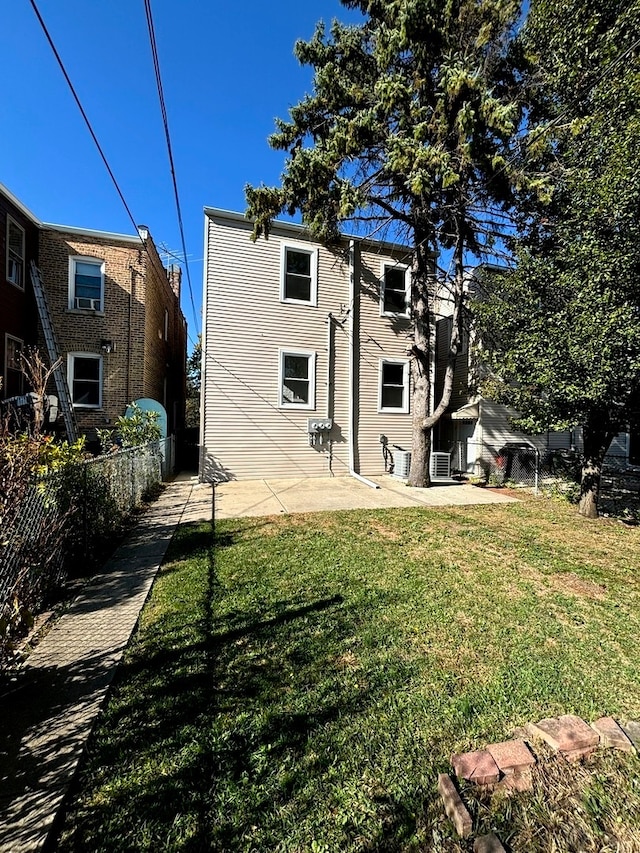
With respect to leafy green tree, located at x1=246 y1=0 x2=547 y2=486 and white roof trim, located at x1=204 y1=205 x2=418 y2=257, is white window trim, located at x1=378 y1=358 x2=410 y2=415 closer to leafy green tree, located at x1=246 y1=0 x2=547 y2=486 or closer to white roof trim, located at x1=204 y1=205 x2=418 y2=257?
leafy green tree, located at x1=246 y1=0 x2=547 y2=486

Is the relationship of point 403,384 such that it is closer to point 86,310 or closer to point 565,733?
point 86,310

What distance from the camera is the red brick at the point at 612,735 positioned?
6.49 ft

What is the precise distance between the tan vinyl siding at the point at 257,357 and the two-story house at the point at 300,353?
3cm

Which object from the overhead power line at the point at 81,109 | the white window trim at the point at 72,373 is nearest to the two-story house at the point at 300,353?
the overhead power line at the point at 81,109

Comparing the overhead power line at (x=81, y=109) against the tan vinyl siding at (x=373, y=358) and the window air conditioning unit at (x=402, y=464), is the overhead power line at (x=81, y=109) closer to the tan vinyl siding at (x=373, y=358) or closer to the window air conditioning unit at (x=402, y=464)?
the tan vinyl siding at (x=373, y=358)

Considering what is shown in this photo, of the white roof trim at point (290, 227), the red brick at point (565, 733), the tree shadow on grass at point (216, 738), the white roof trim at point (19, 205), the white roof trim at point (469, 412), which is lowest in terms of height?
the tree shadow on grass at point (216, 738)

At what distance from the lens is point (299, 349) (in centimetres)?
1100

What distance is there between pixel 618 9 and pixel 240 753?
10.3 m

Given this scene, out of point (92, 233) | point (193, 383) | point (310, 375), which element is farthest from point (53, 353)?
point (193, 383)

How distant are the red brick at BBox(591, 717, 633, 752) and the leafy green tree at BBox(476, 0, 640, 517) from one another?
483 centimetres

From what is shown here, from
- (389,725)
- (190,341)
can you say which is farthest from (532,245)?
(190,341)

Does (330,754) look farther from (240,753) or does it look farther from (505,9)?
(505,9)

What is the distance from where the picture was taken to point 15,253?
9664 millimetres

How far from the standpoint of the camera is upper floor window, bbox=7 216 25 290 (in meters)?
9.43
